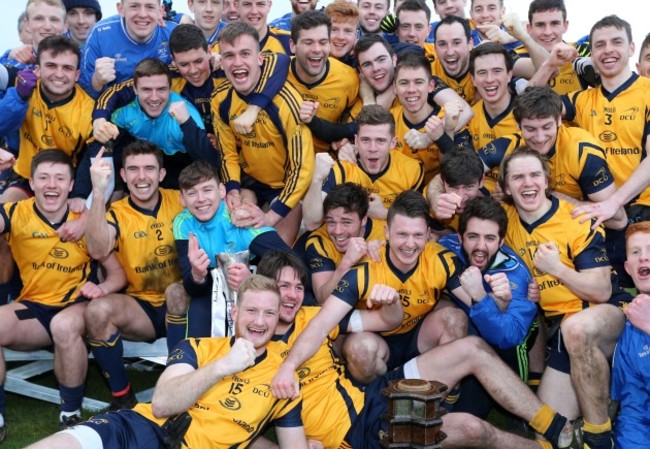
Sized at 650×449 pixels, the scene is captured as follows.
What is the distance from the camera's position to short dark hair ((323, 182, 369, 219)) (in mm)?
5641

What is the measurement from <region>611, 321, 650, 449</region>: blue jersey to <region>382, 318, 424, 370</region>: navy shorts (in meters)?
1.20

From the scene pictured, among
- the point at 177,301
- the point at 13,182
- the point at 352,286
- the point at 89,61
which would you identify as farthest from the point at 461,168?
the point at 13,182

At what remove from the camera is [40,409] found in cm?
604

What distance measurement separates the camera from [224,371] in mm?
4168

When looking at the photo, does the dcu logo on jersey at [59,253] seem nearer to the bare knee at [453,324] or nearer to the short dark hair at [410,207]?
the short dark hair at [410,207]

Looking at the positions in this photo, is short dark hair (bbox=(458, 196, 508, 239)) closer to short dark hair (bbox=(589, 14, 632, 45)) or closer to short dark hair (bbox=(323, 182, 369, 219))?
short dark hair (bbox=(323, 182, 369, 219))

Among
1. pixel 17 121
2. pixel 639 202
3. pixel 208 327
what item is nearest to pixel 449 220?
pixel 639 202

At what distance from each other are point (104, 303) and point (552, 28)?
415cm

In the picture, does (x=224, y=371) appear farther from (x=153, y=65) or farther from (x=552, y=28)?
(x=552, y=28)

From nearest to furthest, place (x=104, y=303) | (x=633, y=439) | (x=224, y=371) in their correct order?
(x=224, y=371)
(x=633, y=439)
(x=104, y=303)

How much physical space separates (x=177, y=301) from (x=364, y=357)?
1326 mm

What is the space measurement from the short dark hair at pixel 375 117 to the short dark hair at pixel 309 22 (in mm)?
809

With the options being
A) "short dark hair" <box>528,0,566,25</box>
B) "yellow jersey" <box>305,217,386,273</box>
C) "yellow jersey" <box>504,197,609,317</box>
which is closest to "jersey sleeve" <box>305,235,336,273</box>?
"yellow jersey" <box>305,217,386,273</box>

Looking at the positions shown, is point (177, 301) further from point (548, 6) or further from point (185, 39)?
point (548, 6)
